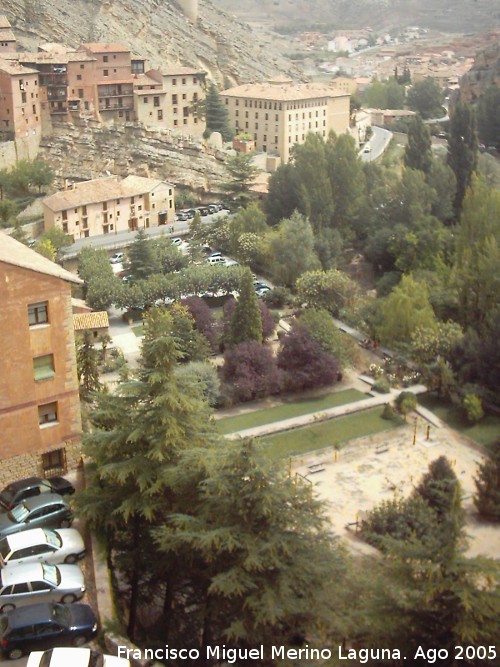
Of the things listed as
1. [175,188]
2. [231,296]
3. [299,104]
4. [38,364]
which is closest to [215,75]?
[299,104]

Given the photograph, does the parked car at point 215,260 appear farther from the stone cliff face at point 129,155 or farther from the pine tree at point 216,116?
the pine tree at point 216,116

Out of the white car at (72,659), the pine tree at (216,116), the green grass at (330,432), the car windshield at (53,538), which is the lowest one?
the green grass at (330,432)

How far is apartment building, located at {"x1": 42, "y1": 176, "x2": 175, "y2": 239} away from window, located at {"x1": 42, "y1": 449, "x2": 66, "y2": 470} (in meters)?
28.3

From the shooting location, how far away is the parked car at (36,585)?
47.2ft

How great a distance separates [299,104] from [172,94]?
32.0ft

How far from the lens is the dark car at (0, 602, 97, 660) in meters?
13.3

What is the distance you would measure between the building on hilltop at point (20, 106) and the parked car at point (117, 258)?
478 inches

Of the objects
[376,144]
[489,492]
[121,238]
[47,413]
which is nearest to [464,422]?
[489,492]

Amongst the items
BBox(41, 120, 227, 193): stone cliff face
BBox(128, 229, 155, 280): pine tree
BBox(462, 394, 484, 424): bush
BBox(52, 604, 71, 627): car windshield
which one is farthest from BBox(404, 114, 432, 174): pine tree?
BBox(52, 604, 71, 627): car windshield

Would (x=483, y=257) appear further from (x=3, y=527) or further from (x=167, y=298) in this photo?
(x=3, y=527)

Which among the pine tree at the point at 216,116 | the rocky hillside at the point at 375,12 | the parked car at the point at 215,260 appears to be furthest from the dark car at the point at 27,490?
the rocky hillside at the point at 375,12

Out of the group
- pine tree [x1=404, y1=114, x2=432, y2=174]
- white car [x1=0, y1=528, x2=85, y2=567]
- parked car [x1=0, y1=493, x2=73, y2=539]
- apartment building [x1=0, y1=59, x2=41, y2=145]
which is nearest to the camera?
white car [x1=0, y1=528, x2=85, y2=567]

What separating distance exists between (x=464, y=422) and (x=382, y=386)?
3.41m

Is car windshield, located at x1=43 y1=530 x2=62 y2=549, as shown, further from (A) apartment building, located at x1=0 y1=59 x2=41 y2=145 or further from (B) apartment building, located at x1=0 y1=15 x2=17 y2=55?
(B) apartment building, located at x1=0 y1=15 x2=17 y2=55
